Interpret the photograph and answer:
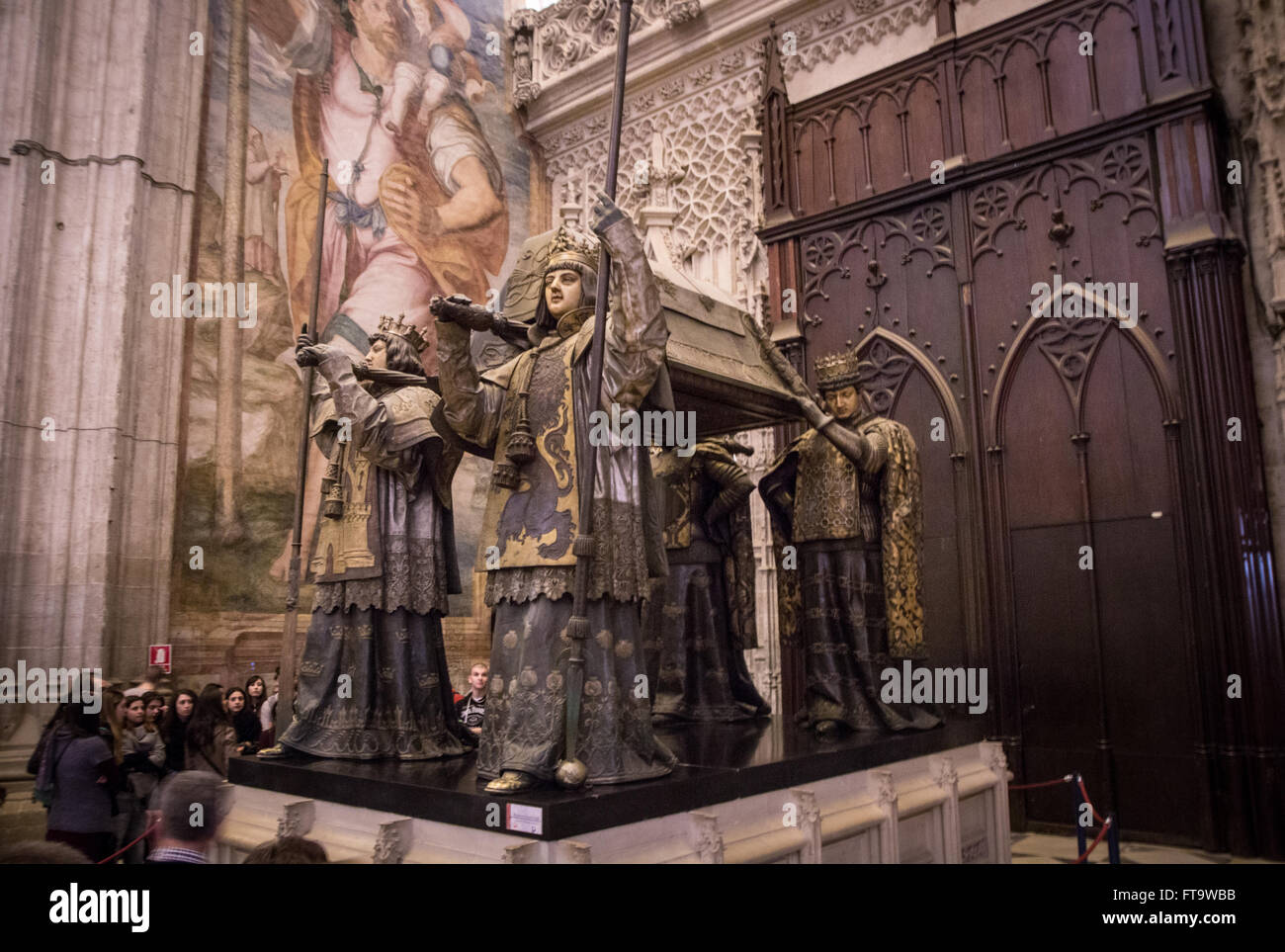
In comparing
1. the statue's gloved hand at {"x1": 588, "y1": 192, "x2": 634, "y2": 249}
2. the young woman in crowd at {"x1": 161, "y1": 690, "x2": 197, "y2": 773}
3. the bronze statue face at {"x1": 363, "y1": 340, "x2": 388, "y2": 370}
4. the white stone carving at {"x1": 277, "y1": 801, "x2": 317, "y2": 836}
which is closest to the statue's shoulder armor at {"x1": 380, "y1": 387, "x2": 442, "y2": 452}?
the bronze statue face at {"x1": 363, "y1": 340, "x2": 388, "y2": 370}

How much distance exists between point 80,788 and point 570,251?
3603mm

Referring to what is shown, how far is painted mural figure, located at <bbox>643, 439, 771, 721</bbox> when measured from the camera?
5.74 m

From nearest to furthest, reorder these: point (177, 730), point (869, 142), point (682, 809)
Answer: point (682, 809)
point (177, 730)
point (869, 142)

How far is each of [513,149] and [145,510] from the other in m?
6.77

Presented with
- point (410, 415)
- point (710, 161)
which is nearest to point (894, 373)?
point (710, 161)

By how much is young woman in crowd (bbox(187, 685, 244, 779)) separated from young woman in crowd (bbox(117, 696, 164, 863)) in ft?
0.69

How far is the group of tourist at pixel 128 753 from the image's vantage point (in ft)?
15.7

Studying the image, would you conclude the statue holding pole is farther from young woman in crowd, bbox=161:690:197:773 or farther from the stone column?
the stone column

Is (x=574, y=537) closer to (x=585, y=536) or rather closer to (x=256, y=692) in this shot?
(x=585, y=536)

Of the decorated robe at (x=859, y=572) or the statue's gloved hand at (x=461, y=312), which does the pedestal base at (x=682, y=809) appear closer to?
the decorated robe at (x=859, y=572)

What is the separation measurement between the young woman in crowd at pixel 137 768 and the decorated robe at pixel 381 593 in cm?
147

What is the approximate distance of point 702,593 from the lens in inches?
228
